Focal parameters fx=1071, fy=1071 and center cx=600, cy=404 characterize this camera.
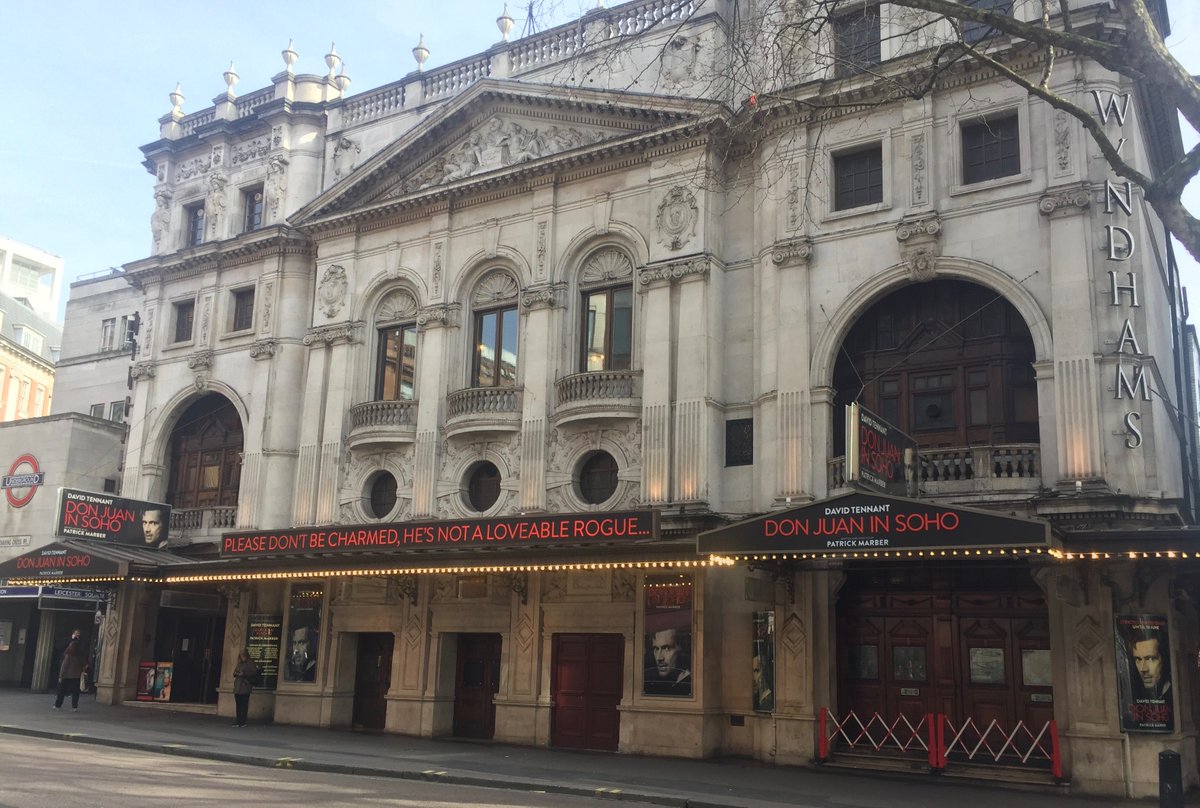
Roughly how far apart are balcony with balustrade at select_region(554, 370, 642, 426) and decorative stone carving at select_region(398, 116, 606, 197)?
6003 millimetres

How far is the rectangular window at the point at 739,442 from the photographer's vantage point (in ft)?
77.3

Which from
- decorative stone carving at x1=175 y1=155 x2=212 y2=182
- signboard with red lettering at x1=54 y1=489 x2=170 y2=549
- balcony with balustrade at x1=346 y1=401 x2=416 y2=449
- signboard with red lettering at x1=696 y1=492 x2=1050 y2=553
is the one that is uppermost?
decorative stone carving at x1=175 y1=155 x2=212 y2=182

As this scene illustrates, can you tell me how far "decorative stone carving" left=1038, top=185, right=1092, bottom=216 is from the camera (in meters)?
20.1

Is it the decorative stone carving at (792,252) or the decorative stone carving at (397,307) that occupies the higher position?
the decorative stone carving at (397,307)

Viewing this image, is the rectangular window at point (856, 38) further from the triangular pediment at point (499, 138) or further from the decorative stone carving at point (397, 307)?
the decorative stone carving at point (397, 307)

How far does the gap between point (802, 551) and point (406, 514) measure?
1242 cm

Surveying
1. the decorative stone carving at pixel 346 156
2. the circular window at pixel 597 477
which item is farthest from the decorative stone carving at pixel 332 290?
the circular window at pixel 597 477

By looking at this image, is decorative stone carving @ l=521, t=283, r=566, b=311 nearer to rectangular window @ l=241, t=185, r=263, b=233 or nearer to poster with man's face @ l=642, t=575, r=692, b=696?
poster with man's face @ l=642, t=575, r=692, b=696

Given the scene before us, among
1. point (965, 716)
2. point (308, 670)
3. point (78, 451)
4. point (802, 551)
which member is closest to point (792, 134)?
point (802, 551)

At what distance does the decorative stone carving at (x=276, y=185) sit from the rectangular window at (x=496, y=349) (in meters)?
8.81

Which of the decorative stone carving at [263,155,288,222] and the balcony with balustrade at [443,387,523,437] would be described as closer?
the balcony with balustrade at [443,387,523,437]

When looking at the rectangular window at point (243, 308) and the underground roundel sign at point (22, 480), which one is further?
the underground roundel sign at point (22, 480)

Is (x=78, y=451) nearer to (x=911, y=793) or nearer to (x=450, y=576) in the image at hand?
(x=450, y=576)

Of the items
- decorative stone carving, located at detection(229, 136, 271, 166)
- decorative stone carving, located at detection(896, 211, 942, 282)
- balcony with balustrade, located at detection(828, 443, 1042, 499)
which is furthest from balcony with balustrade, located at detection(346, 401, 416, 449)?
balcony with balustrade, located at detection(828, 443, 1042, 499)
